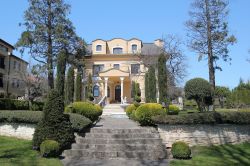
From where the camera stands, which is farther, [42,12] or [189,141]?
[42,12]

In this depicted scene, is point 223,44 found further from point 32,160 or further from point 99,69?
point 99,69

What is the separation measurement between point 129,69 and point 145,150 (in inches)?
1351

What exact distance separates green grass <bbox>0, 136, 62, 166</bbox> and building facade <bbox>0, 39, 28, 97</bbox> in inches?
1206

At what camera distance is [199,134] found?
12.8 m

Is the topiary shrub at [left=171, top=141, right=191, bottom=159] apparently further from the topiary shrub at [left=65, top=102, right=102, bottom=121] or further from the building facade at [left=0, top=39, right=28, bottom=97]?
the building facade at [left=0, top=39, right=28, bottom=97]

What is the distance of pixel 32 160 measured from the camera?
10008 mm

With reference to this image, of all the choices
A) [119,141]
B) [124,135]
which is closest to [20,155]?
[119,141]

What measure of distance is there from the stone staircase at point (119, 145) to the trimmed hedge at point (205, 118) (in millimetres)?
770

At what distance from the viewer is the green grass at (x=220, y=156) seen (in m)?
10.2

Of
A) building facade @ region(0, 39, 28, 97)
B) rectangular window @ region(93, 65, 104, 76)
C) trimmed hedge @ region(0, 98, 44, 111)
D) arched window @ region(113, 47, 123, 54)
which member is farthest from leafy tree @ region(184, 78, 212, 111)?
building facade @ region(0, 39, 28, 97)

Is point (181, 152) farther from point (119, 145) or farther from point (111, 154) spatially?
point (111, 154)

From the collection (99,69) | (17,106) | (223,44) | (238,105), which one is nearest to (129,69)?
A: (99,69)

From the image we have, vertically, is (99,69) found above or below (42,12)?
below

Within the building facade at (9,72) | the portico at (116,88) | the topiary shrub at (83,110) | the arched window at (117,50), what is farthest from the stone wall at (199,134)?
the arched window at (117,50)
